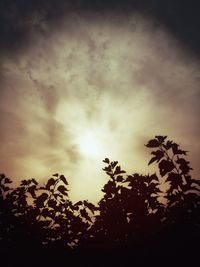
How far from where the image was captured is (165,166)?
6.07 m

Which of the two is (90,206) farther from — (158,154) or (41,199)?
(158,154)

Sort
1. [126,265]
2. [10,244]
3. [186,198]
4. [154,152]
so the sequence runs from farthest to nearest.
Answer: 1. [154,152]
2. [10,244]
3. [186,198]
4. [126,265]

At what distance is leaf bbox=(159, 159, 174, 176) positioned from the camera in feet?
19.8

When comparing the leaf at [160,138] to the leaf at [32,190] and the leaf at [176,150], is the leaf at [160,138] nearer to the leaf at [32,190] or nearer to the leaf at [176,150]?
the leaf at [176,150]

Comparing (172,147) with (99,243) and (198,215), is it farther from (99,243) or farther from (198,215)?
(99,243)

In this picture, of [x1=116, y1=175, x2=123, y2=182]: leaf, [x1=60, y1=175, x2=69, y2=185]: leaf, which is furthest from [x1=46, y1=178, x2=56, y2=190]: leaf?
[x1=116, y1=175, x2=123, y2=182]: leaf

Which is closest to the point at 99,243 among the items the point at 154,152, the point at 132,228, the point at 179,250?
the point at 132,228

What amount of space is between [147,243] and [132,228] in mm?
688

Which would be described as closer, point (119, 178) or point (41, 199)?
point (119, 178)

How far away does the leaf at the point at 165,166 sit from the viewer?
6.03 m

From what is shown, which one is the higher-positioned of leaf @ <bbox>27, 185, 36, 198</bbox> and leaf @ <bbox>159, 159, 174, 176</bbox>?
leaf @ <bbox>27, 185, 36, 198</bbox>

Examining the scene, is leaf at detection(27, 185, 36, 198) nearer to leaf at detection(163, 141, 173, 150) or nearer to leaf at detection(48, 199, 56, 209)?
leaf at detection(48, 199, 56, 209)

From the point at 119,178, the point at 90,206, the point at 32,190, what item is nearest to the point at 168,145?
the point at 119,178

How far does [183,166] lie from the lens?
604 cm
